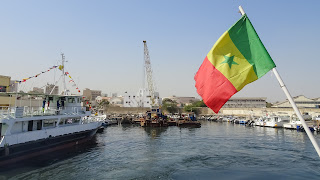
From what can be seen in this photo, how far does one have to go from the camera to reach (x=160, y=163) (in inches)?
840

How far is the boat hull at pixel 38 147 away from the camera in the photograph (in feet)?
66.8

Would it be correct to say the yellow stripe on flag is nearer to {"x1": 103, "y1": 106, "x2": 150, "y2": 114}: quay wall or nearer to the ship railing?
the ship railing

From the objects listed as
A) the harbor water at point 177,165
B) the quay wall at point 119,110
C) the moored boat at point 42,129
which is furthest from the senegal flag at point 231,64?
the quay wall at point 119,110

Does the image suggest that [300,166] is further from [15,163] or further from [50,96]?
[50,96]

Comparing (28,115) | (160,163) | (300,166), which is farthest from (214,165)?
(28,115)

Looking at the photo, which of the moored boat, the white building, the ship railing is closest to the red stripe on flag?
the moored boat

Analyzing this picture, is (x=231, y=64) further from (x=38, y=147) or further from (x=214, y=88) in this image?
(x=38, y=147)

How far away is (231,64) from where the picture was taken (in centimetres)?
777

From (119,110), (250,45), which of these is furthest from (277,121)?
(119,110)

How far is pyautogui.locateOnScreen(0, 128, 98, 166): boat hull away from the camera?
66.8ft

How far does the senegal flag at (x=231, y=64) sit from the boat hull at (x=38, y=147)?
67.3 feet

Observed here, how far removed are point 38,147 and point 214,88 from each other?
22.7 meters

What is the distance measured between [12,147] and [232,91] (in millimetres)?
21910

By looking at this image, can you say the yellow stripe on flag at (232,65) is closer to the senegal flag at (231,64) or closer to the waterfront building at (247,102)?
the senegal flag at (231,64)
